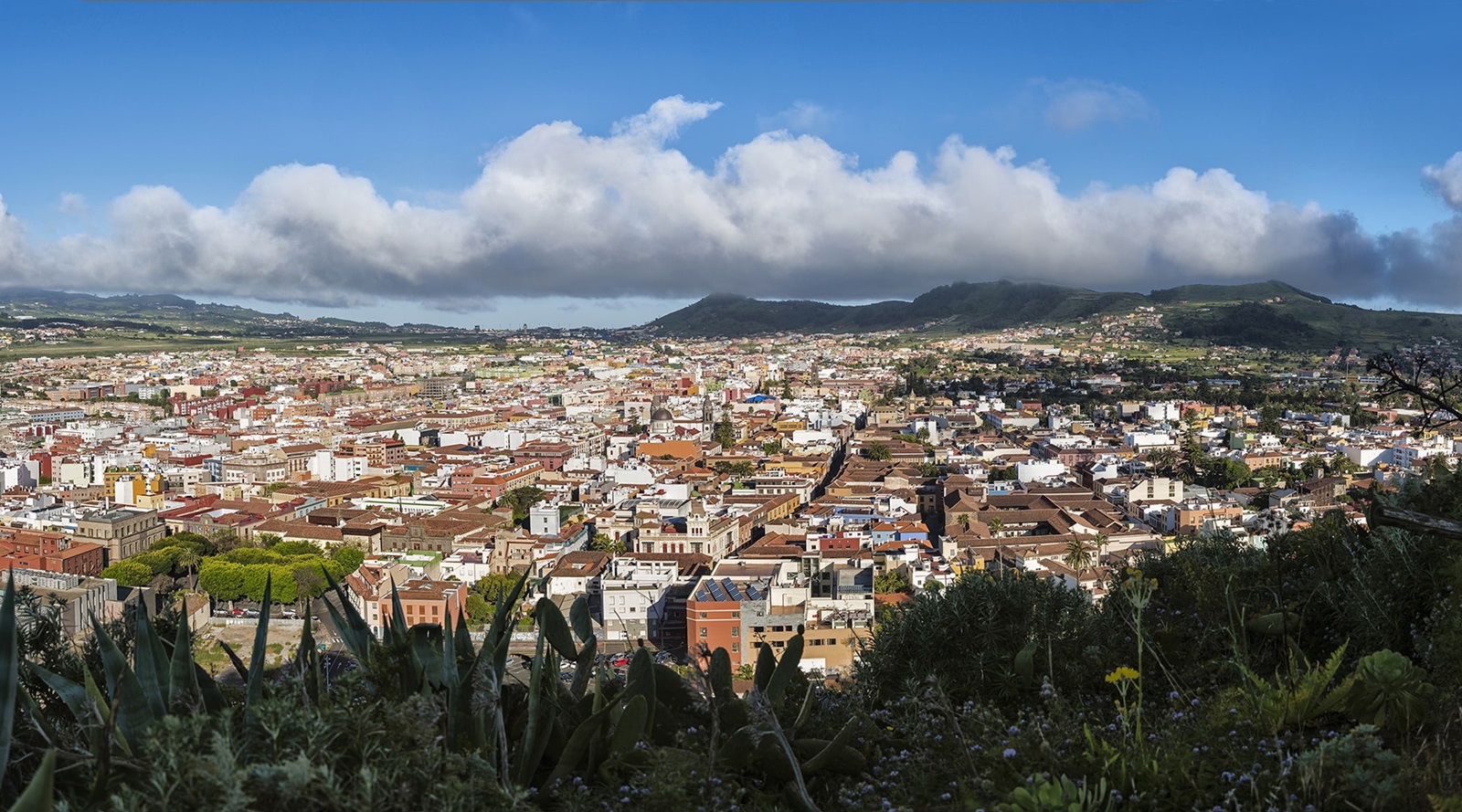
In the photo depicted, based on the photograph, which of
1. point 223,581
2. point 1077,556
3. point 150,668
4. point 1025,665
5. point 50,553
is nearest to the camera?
point 150,668

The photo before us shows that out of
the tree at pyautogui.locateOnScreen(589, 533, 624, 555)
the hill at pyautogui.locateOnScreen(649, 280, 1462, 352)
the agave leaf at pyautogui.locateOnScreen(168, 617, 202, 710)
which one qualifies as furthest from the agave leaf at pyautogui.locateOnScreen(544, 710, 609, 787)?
the hill at pyautogui.locateOnScreen(649, 280, 1462, 352)

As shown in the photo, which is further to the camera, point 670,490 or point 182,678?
point 670,490

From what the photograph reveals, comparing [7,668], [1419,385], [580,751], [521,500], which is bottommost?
[521,500]

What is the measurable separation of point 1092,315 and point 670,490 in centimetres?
8088

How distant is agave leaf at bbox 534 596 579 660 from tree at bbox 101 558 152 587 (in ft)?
61.4

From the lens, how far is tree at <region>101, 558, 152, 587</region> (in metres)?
18.0

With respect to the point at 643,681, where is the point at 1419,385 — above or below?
above

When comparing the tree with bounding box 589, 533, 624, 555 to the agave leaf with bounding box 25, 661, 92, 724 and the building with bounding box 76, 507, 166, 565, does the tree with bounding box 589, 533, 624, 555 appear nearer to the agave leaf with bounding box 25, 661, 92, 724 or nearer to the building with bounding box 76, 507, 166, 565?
A: the building with bounding box 76, 507, 166, 565

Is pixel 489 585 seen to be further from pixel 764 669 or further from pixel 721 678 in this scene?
pixel 721 678

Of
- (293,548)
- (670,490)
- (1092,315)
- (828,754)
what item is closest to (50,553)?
(293,548)

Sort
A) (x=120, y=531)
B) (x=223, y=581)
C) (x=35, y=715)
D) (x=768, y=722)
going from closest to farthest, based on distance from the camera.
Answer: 1. (x=35, y=715)
2. (x=768, y=722)
3. (x=223, y=581)
4. (x=120, y=531)

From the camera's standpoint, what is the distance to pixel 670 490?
25406 millimetres

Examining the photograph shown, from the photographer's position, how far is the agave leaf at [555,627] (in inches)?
89.9

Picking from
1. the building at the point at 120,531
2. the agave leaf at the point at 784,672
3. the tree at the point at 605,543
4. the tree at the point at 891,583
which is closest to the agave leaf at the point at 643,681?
the agave leaf at the point at 784,672
